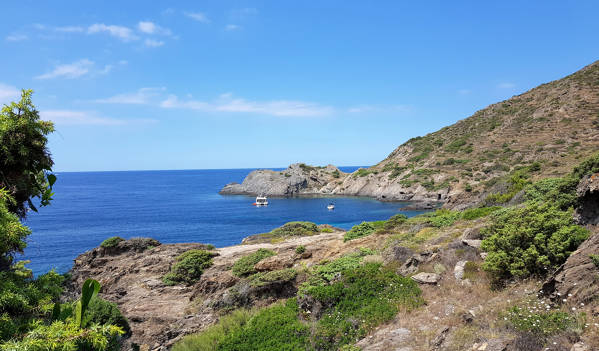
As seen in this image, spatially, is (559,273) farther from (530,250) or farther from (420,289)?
(420,289)

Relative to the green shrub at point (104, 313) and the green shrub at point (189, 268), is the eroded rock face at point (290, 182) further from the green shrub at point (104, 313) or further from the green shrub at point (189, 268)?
the green shrub at point (104, 313)

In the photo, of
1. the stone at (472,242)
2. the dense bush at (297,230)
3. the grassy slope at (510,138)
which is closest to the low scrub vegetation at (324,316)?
the stone at (472,242)

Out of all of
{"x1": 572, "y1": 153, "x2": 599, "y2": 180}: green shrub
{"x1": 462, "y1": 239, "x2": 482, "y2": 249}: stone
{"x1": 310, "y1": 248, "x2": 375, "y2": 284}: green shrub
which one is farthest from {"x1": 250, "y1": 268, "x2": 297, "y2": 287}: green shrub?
{"x1": 572, "y1": 153, "x2": 599, "y2": 180}: green shrub

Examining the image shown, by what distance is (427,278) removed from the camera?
12391 mm

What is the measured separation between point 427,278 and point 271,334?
6.14 metres

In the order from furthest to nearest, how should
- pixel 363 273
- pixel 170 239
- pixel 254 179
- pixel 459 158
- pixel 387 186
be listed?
pixel 254 179 < pixel 387 186 < pixel 459 158 < pixel 170 239 < pixel 363 273

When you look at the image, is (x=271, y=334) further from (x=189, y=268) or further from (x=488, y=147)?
(x=488, y=147)

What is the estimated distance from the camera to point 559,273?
28.6ft

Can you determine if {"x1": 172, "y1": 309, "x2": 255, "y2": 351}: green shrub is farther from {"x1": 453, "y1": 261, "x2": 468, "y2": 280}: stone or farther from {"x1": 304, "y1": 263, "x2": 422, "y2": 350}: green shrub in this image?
{"x1": 453, "y1": 261, "x2": 468, "y2": 280}: stone

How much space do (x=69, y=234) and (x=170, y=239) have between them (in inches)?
806

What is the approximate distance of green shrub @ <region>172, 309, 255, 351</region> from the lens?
11.7 metres

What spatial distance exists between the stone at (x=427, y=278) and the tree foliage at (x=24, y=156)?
39.1 feet

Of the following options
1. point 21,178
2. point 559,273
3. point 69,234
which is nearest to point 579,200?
point 559,273

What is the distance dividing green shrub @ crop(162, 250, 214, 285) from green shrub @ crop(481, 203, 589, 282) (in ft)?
60.5
